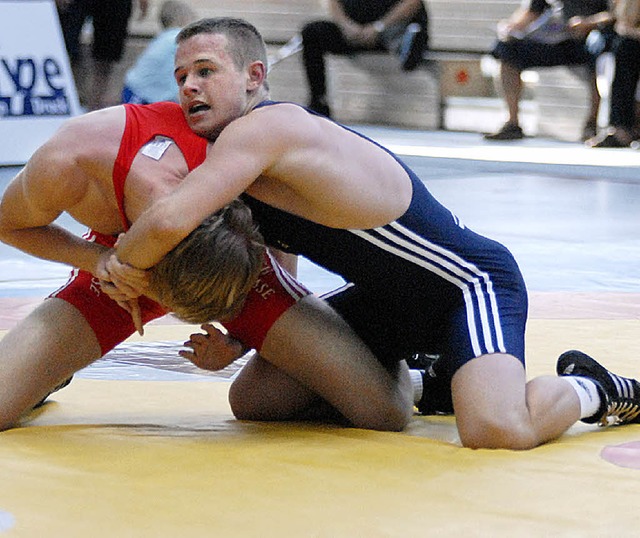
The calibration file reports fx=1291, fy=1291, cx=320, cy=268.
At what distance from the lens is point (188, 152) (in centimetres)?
249

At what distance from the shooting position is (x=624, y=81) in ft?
26.8

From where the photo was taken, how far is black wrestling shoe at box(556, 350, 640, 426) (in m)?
2.65

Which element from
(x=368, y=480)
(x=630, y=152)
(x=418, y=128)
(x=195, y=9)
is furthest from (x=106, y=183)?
(x=195, y=9)

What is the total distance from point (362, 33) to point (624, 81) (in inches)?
93.3

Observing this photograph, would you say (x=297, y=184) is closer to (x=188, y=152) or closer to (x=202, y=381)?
(x=188, y=152)

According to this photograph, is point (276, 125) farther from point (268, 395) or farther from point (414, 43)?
point (414, 43)

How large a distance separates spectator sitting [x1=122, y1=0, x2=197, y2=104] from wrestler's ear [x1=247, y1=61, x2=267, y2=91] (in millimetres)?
→ 4674

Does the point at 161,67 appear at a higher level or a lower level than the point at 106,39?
higher

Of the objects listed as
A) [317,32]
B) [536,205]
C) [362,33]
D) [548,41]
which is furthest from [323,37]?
[536,205]

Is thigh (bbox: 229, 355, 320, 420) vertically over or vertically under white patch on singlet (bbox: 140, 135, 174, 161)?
under

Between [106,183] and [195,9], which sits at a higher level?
[106,183]

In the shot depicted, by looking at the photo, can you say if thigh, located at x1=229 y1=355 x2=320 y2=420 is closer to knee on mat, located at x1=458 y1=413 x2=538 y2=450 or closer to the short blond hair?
the short blond hair

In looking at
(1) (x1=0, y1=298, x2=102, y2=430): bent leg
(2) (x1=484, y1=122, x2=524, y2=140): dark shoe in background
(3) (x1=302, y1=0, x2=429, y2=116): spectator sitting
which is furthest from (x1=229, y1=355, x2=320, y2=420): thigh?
(3) (x1=302, y1=0, x2=429, y2=116): spectator sitting

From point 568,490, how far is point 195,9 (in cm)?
1028
